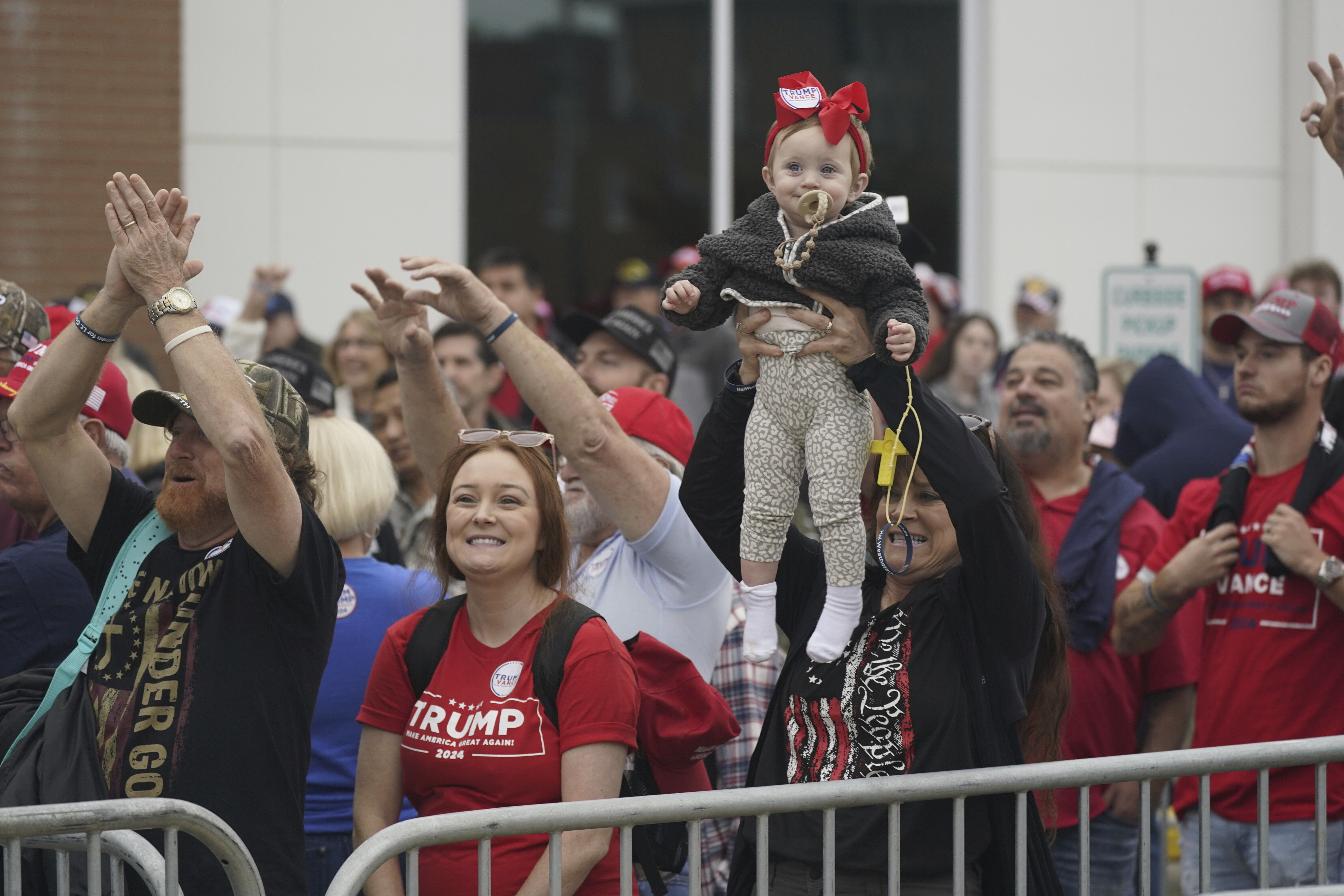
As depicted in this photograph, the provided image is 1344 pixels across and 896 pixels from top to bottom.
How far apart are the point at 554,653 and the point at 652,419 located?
1277 millimetres

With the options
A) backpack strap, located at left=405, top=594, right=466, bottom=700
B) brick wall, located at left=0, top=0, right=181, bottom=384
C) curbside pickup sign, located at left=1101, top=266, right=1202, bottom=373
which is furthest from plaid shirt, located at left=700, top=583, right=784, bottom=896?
brick wall, located at left=0, top=0, right=181, bottom=384

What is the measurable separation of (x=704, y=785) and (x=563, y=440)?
3.01 feet

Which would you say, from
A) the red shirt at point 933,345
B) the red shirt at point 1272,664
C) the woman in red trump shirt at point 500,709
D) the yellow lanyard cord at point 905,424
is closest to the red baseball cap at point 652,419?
the woman in red trump shirt at point 500,709

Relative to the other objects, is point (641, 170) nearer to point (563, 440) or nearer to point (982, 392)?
point (982, 392)

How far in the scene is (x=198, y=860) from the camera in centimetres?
303

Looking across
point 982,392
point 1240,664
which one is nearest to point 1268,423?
point 1240,664

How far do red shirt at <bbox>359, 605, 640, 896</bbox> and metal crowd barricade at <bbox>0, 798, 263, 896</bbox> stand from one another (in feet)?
1.57

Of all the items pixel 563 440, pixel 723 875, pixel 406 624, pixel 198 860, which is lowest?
pixel 723 875

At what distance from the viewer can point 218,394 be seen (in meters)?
3.04

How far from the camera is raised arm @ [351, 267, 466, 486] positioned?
3.97m

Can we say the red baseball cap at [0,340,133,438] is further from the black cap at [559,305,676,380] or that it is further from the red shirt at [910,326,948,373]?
the red shirt at [910,326,948,373]

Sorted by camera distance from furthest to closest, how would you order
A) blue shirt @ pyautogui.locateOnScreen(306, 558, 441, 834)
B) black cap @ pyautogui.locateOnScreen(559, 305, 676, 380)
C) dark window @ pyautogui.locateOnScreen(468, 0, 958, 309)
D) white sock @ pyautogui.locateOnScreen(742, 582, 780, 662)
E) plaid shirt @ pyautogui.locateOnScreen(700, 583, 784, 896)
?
1. dark window @ pyautogui.locateOnScreen(468, 0, 958, 309)
2. black cap @ pyautogui.locateOnScreen(559, 305, 676, 380)
3. plaid shirt @ pyautogui.locateOnScreen(700, 583, 784, 896)
4. blue shirt @ pyautogui.locateOnScreen(306, 558, 441, 834)
5. white sock @ pyautogui.locateOnScreen(742, 582, 780, 662)

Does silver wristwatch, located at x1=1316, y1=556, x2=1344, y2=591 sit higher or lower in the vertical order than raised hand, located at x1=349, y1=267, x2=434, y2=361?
lower

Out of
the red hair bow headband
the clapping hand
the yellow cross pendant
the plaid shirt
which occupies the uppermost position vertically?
the red hair bow headband
